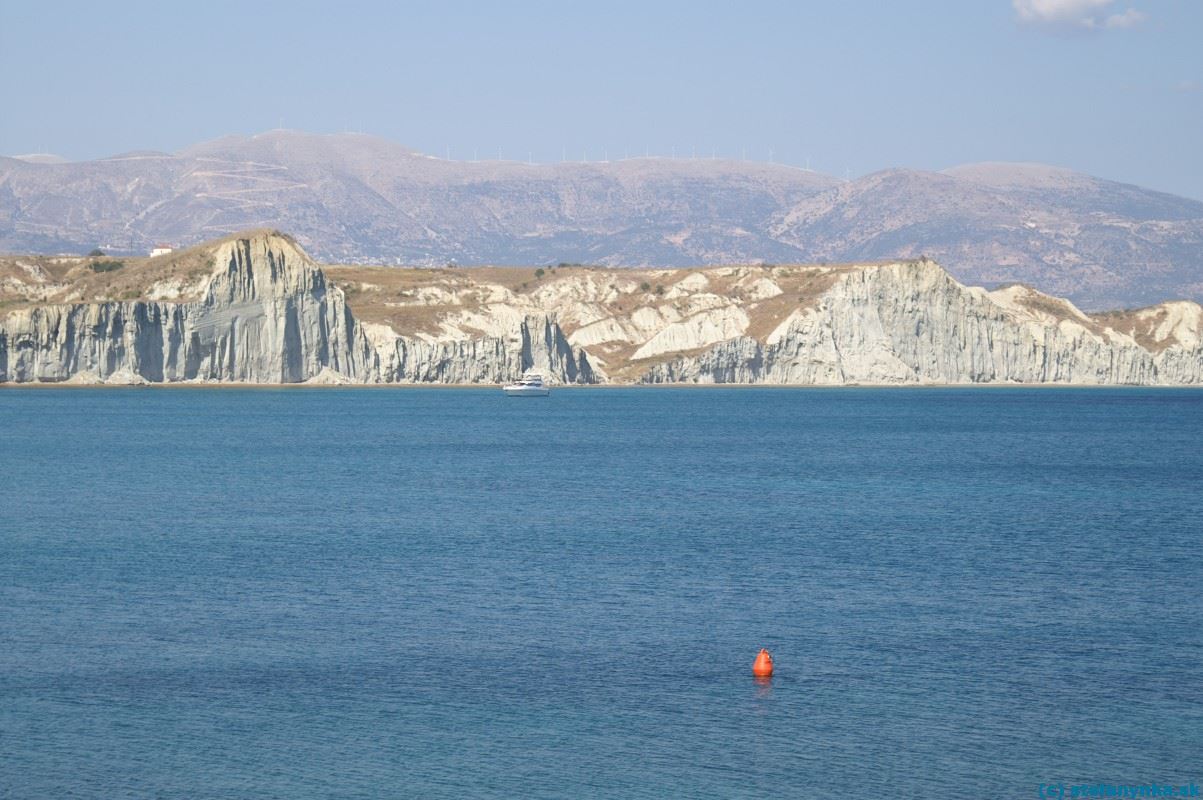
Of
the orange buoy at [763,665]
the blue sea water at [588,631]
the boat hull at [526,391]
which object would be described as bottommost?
the boat hull at [526,391]

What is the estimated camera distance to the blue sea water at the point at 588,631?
24625 millimetres

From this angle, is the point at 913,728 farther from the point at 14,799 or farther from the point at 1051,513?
the point at 1051,513

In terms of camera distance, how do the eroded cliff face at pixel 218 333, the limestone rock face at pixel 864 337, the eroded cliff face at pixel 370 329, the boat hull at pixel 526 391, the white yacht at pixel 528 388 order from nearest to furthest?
1. the eroded cliff face at pixel 218 333
2. the eroded cliff face at pixel 370 329
3. the boat hull at pixel 526 391
4. the white yacht at pixel 528 388
5. the limestone rock face at pixel 864 337

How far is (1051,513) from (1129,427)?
64.8 metres

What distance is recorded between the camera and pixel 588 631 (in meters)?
33.7

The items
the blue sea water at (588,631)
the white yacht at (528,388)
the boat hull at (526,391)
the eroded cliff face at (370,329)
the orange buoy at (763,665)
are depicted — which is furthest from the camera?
the white yacht at (528,388)

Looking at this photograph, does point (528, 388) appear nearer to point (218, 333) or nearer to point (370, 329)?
point (370, 329)

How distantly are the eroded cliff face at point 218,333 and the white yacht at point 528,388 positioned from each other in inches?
660

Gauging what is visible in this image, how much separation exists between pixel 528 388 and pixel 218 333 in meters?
33.9

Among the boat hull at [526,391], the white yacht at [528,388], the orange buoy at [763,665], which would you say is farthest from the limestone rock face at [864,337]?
the orange buoy at [763,665]

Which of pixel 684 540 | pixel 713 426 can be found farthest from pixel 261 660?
pixel 713 426

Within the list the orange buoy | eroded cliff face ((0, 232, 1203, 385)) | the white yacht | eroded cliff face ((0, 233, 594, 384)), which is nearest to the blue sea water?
the orange buoy

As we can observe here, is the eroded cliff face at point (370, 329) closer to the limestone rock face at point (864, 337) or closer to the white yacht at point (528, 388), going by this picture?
the limestone rock face at point (864, 337)

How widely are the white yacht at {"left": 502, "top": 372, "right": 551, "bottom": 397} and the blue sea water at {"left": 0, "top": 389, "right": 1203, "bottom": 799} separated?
92131 mm
